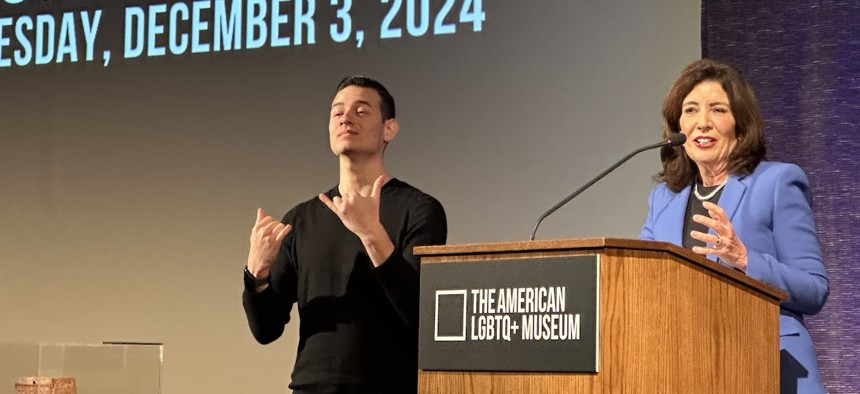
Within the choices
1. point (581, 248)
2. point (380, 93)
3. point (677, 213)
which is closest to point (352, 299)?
point (380, 93)

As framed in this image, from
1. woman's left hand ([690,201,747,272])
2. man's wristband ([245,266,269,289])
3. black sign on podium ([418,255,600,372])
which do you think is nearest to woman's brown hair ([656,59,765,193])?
woman's left hand ([690,201,747,272])

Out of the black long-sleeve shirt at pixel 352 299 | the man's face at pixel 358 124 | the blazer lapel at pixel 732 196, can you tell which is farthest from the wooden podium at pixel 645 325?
the man's face at pixel 358 124

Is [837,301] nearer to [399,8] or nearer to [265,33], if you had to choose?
[399,8]

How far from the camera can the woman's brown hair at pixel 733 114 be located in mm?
2510

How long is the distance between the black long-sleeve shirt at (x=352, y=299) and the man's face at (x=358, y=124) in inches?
5.8

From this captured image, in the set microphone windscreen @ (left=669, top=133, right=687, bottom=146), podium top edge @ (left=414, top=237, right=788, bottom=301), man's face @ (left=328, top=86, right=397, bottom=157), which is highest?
man's face @ (left=328, top=86, right=397, bottom=157)

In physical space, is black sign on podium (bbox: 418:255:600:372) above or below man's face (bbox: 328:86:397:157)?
below

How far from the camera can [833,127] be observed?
3.53 m

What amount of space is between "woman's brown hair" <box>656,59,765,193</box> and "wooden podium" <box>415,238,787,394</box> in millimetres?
590

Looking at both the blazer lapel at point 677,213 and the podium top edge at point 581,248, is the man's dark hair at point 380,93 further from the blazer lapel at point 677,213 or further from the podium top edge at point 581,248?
the podium top edge at point 581,248

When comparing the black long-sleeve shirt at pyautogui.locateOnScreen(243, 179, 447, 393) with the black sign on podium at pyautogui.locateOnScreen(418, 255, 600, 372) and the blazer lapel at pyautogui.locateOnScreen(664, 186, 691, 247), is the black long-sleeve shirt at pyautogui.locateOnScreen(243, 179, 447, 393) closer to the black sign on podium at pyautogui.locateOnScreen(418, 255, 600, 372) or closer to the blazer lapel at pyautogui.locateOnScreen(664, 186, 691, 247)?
the blazer lapel at pyautogui.locateOnScreen(664, 186, 691, 247)

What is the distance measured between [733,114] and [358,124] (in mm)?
964

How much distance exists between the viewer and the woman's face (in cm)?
Result: 253

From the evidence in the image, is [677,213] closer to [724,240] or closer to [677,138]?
[677,138]
